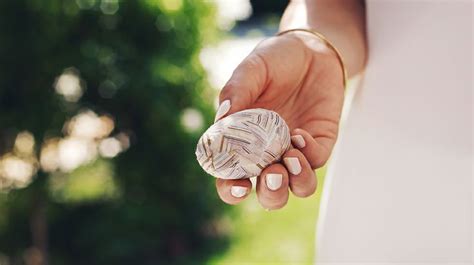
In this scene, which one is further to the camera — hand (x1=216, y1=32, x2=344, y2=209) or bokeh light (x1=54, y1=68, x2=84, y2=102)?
bokeh light (x1=54, y1=68, x2=84, y2=102)

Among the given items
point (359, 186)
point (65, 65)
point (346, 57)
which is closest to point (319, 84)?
point (346, 57)

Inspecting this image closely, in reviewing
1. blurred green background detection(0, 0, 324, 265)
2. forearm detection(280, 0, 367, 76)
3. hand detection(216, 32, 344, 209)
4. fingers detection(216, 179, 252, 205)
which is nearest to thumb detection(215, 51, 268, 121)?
hand detection(216, 32, 344, 209)

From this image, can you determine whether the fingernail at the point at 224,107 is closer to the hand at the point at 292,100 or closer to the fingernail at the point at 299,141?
the hand at the point at 292,100

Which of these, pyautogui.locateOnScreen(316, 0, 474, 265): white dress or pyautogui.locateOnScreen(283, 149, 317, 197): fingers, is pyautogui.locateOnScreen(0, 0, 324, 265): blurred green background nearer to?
pyautogui.locateOnScreen(316, 0, 474, 265): white dress

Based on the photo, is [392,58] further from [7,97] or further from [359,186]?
[7,97]

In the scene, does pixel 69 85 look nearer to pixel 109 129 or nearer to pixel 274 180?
pixel 109 129

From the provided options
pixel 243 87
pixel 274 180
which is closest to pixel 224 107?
pixel 243 87

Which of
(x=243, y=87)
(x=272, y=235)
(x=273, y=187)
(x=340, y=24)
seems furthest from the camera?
(x=272, y=235)
